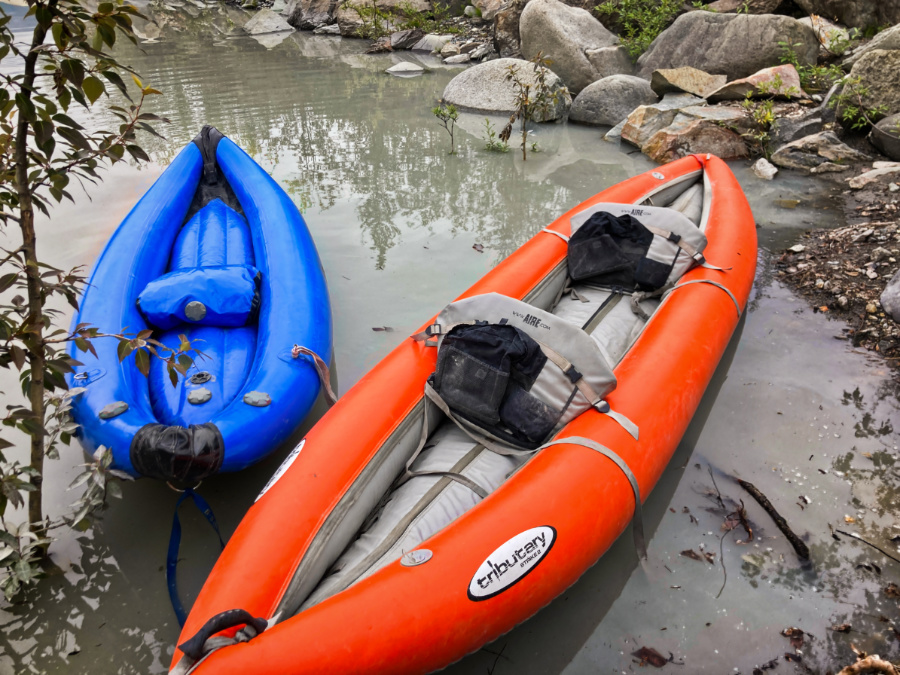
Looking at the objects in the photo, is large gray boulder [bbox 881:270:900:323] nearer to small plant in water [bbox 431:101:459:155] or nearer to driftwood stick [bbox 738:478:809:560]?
driftwood stick [bbox 738:478:809:560]

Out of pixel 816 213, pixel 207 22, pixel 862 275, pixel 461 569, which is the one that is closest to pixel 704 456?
pixel 461 569

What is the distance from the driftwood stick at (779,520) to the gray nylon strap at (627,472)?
0.57 m

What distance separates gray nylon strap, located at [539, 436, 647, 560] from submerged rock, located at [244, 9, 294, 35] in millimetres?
14480

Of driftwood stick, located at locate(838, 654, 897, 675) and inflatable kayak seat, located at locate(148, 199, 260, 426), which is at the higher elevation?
inflatable kayak seat, located at locate(148, 199, 260, 426)

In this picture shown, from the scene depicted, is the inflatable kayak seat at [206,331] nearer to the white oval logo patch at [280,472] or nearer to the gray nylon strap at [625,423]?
the white oval logo patch at [280,472]

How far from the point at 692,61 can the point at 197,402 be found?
6941 millimetres

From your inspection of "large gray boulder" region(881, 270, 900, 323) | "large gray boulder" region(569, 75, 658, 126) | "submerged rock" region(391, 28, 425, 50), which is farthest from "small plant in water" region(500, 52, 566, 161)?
"submerged rock" region(391, 28, 425, 50)

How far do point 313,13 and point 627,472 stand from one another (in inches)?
582

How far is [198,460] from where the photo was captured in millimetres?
2084

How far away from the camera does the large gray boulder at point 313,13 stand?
1365 centimetres

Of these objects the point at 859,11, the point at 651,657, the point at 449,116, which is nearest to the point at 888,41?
the point at 859,11

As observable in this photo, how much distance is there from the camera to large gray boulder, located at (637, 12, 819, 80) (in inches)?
253

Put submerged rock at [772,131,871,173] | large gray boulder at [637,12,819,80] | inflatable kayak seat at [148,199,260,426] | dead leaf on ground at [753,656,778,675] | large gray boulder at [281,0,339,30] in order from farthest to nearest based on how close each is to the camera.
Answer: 1. large gray boulder at [281,0,339,30]
2. large gray boulder at [637,12,819,80]
3. submerged rock at [772,131,871,173]
4. inflatable kayak seat at [148,199,260,426]
5. dead leaf on ground at [753,656,778,675]

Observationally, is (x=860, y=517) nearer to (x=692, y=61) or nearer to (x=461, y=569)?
(x=461, y=569)
